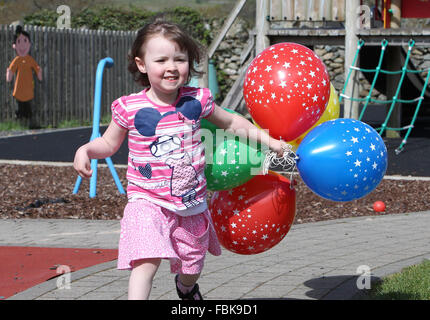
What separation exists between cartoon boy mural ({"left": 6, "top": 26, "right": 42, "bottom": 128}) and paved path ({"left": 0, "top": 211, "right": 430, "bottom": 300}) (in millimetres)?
9338

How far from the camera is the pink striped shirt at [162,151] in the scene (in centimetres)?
351

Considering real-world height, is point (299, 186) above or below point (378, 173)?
below


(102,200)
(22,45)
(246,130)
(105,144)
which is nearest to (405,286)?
(246,130)

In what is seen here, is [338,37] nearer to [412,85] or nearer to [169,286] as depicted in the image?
[412,85]

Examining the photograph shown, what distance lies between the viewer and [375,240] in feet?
20.1

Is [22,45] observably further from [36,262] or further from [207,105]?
[207,105]

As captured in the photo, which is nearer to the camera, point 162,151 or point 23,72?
point 162,151

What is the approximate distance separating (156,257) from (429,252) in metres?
3.04

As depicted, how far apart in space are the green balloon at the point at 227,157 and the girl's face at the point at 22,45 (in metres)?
12.9

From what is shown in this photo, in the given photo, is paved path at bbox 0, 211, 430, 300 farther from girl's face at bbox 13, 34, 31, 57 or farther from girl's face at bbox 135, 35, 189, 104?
girl's face at bbox 13, 34, 31, 57

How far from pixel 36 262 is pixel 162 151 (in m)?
2.28

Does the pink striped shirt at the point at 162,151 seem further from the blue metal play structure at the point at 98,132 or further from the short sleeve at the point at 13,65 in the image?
the short sleeve at the point at 13,65

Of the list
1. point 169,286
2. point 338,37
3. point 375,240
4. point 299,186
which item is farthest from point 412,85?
point 169,286

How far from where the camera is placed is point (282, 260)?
17.8 ft
